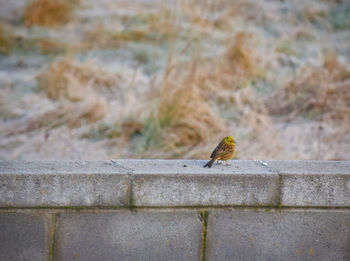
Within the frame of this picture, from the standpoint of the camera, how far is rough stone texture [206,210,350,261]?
219cm

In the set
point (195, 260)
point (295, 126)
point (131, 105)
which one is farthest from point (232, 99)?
point (195, 260)

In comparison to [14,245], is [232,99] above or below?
above

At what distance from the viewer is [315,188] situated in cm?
220

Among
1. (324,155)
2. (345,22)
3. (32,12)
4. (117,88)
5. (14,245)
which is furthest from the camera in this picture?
(345,22)

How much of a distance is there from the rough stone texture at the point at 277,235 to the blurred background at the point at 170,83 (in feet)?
7.64

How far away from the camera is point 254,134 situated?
5113 mm

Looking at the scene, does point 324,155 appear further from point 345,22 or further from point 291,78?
point 345,22

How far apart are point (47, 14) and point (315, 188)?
712cm

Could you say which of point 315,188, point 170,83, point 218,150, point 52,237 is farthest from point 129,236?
point 170,83

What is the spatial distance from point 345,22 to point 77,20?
4.35 m

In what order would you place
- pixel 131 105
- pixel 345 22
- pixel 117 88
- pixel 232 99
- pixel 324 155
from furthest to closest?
1. pixel 345 22
2. pixel 117 88
3. pixel 232 99
4. pixel 131 105
5. pixel 324 155

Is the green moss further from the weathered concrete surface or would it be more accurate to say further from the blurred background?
the blurred background

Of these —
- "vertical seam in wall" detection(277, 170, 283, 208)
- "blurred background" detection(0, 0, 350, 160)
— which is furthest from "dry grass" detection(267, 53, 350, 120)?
"vertical seam in wall" detection(277, 170, 283, 208)

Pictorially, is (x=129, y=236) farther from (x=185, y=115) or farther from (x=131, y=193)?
(x=185, y=115)
